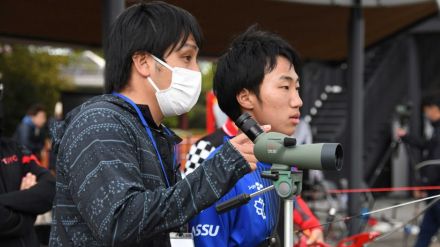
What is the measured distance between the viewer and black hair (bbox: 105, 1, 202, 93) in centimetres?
187

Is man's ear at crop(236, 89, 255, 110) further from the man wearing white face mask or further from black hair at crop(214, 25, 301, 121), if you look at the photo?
the man wearing white face mask

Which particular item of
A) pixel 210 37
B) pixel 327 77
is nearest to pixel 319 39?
pixel 210 37

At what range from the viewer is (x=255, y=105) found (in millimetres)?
2545

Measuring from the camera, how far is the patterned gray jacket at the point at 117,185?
159 cm

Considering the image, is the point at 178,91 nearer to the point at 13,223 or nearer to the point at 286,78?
the point at 286,78

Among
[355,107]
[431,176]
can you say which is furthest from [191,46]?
[431,176]

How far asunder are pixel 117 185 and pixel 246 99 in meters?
1.07

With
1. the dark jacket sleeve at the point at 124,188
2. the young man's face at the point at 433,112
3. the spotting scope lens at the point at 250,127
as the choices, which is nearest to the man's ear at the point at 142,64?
the dark jacket sleeve at the point at 124,188

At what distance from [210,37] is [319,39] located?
137cm

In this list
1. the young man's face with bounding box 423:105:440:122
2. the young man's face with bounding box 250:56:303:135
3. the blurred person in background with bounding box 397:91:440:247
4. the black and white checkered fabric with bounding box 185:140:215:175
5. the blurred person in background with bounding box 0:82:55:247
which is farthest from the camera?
the young man's face with bounding box 423:105:440:122

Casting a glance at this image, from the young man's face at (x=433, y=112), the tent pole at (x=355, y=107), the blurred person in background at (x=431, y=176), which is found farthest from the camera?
the young man's face at (x=433, y=112)

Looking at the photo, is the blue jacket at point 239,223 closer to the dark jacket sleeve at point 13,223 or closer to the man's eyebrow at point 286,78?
the man's eyebrow at point 286,78

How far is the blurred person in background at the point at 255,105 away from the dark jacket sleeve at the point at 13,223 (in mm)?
1130

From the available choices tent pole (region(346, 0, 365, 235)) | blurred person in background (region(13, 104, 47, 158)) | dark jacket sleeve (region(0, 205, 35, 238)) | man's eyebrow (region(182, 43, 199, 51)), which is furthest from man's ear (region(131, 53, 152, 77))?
blurred person in background (region(13, 104, 47, 158))
